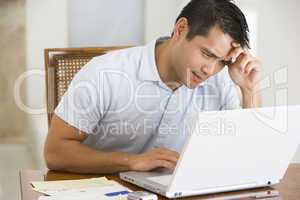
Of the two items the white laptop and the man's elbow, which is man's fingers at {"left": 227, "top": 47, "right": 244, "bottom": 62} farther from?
the man's elbow

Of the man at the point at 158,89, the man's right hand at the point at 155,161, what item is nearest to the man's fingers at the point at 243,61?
the man at the point at 158,89

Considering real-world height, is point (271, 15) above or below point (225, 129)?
above

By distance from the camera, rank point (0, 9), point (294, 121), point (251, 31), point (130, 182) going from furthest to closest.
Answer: point (251, 31) → point (0, 9) → point (130, 182) → point (294, 121)

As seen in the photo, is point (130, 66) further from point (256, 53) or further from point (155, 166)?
point (256, 53)

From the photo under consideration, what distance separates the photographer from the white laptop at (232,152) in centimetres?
128

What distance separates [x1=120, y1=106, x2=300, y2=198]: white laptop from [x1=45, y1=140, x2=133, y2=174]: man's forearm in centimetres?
14

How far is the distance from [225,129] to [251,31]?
1.91 meters

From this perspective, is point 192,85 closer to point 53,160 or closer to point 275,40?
point 53,160

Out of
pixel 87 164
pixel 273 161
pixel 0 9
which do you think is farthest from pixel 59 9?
pixel 273 161

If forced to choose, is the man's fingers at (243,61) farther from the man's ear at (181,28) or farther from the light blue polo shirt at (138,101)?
the man's ear at (181,28)

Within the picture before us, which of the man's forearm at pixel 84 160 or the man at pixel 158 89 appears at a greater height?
the man at pixel 158 89

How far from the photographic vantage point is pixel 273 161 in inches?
57.6

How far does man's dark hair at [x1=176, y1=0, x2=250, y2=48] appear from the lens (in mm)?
1801

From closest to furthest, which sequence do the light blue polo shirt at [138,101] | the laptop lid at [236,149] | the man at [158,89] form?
Result: the laptop lid at [236,149], the man at [158,89], the light blue polo shirt at [138,101]
